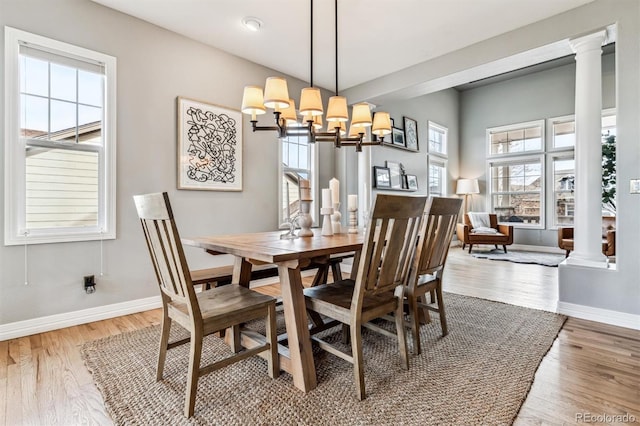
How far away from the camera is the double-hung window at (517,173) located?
6.59 m

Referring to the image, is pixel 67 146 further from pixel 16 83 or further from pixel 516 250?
pixel 516 250

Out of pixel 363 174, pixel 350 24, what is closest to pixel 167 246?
pixel 350 24

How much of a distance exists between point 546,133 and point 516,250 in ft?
8.04

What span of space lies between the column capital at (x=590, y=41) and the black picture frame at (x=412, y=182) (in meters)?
3.24

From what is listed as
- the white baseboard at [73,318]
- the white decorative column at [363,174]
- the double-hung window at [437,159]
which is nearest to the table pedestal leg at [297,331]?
the white baseboard at [73,318]

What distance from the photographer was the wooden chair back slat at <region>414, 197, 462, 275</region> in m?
1.94

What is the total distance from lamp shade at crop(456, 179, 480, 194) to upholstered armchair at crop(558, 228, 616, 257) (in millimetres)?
2067

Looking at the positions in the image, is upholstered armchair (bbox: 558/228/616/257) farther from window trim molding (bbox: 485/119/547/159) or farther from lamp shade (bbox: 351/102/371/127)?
lamp shade (bbox: 351/102/371/127)

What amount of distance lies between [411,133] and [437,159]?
1250mm

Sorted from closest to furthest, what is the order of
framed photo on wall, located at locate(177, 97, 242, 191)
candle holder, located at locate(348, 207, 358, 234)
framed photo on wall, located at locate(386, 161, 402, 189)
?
1. candle holder, located at locate(348, 207, 358, 234)
2. framed photo on wall, located at locate(177, 97, 242, 191)
3. framed photo on wall, located at locate(386, 161, 402, 189)

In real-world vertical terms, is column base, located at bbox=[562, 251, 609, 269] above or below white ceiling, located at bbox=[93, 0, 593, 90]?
below

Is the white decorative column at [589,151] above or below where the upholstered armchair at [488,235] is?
above

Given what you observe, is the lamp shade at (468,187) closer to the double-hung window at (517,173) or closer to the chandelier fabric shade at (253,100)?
the double-hung window at (517,173)

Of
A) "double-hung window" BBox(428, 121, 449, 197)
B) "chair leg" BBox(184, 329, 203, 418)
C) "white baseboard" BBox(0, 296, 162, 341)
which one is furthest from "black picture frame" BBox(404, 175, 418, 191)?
"chair leg" BBox(184, 329, 203, 418)
